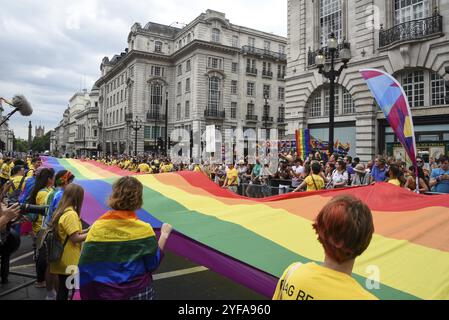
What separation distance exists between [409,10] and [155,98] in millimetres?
46060

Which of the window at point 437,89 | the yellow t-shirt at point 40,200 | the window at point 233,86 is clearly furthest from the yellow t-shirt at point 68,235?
the window at point 233,86

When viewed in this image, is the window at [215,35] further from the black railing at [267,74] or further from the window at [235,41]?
the black railing at [267,74]

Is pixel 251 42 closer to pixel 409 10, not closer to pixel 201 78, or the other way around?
pixel 201 78

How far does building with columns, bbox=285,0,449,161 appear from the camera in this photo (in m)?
19.1

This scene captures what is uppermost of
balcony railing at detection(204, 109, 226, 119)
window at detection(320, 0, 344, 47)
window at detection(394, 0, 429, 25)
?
window at detection(320, 0, 344, 47)

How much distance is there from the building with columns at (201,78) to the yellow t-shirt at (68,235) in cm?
4780

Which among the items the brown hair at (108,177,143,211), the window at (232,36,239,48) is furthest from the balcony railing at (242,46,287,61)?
the brown hair at (108,177,143,211)

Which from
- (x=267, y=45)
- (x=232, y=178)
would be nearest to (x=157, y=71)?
(x=267, y=45)

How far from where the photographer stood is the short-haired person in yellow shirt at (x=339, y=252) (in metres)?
1.73

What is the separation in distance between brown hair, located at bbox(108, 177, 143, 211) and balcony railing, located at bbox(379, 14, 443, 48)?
21.1 metres

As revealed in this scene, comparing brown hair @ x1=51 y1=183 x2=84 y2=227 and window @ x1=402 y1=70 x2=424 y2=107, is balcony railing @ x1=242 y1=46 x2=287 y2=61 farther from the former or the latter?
brown hair @ x1=51 y1=183 x2=84 y2=227

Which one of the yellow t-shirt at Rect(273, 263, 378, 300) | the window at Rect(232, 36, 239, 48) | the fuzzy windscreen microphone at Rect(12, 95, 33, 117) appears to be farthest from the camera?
the window at Rect(232, 36, 239, 48)

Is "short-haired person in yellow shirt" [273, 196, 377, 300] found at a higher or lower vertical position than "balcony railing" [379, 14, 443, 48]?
lower

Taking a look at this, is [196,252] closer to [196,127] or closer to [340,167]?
[340,167]
